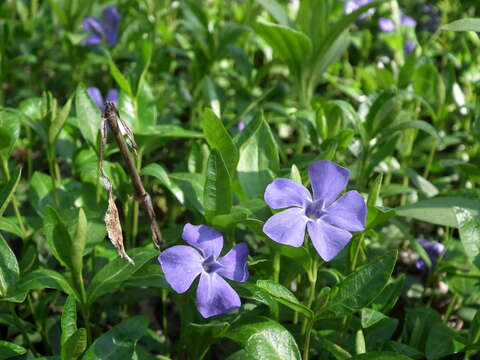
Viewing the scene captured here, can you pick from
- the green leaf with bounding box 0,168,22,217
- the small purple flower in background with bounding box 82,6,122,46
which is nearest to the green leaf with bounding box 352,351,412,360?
the green leaf with bounding box 0,168,22,217

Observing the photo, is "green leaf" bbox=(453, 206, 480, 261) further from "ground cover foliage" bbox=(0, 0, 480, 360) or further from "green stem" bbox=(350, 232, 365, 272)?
"green stem" bbox=(350, 232, 365, 272)

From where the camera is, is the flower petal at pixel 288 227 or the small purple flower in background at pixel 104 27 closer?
the flower petal at pixel 288 227

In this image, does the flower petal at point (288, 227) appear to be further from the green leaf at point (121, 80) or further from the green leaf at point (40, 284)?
the green leaf at point (121, 80)

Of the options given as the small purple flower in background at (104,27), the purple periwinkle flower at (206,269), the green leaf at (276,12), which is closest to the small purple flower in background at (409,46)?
the green leaf at (276,12)

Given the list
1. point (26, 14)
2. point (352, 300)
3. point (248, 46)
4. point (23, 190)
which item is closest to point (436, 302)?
point (352, 300)

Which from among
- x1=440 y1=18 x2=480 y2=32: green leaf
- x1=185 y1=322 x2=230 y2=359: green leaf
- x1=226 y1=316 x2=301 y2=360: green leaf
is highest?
x1=440 y1=18 x2=480 y2=32: green leaf
